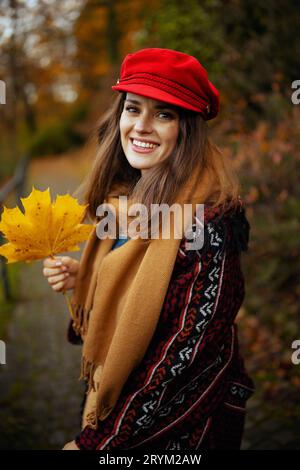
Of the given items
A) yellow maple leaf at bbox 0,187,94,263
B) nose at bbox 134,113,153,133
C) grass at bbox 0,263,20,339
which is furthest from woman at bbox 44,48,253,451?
grass at bbox 0,263,20,339

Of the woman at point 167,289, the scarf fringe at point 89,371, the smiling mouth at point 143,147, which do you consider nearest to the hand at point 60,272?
the woman at point 167,289

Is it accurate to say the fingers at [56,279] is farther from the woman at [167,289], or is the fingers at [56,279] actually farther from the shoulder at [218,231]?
the shoulder at [218,231]

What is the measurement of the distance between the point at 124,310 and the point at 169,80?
2.80ft

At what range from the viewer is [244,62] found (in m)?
5.16

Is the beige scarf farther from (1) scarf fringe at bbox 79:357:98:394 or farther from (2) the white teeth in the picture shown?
(2) the white teeth

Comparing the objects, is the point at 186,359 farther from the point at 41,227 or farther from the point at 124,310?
the point at 41,227

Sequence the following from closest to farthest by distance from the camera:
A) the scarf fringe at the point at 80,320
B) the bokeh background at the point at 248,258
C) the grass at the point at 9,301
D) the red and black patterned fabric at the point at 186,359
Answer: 1. the red and black patterned fabric at the point at 186,359
2. the scarf fringe at the point at 80,320
3. the bokeh background at the point at 248,258
4. the grass at the point at 9,301

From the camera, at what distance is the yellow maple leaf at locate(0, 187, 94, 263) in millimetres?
1589

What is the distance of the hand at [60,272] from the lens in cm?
191

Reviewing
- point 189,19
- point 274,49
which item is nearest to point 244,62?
point 274,49

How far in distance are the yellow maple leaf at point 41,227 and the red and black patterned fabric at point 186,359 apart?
0.44 m

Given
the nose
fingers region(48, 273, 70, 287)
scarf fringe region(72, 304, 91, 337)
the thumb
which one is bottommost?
scarf fringe region(72, 304, 91, 337)

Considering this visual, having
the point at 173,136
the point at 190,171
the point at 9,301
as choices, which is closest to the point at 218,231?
the point at 190,171

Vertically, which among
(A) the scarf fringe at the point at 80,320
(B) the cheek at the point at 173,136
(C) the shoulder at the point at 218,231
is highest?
(B) the cheek at the point at 173,136
